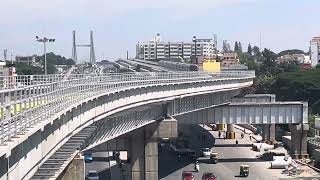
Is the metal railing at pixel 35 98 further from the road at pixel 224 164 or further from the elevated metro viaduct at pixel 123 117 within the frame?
the road at pixel 224 164

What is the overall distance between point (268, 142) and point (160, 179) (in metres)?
32.9

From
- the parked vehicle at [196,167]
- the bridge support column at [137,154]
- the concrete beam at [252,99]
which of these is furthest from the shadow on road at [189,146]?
the bridge support column at [137,154]

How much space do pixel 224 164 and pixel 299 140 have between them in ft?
37.5

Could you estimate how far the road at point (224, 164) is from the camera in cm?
Answer: 7050

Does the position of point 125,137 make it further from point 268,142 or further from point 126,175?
point 268,142

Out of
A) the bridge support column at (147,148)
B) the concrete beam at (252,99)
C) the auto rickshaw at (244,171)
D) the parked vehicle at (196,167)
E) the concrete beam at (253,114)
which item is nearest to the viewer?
the bridge support column at (147,148)

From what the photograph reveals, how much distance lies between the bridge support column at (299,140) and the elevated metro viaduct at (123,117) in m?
0.89

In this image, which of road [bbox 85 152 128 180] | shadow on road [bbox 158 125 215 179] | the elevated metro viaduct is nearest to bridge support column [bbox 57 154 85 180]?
the elevated metro viaduct

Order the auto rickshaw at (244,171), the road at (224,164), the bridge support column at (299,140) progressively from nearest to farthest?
1. the auto rickshaw at (244,171)
2. the road at (224,164)
3. the bridge support column at (299,140)

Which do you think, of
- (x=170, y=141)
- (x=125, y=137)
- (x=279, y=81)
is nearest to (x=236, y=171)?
(x=125, y=137)

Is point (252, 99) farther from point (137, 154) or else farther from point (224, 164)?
point (137, 154)

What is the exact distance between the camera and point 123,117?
48.1 metres

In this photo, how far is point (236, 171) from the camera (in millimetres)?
73688

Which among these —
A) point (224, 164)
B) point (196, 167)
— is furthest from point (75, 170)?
point (224, 164)
